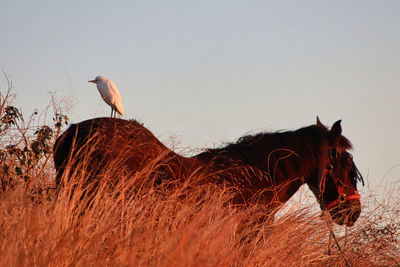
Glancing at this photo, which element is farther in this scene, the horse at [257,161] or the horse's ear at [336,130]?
the horse's ear at [336,130]

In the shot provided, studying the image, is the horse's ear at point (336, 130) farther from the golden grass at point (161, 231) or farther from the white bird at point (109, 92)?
the white bird at point (109, 92)

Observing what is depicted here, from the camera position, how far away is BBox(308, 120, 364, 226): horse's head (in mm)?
5801

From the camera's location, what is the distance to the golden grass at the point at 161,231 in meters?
2.75

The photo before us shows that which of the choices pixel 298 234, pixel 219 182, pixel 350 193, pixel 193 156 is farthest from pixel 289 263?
pixel 350 193

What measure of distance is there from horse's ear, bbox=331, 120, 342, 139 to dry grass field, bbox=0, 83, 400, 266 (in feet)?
2.55

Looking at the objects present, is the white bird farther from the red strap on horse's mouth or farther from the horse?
the red strap on horse's mouth

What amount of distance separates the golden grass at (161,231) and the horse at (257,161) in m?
0.18

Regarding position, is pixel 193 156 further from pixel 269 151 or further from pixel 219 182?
pixel 269 151

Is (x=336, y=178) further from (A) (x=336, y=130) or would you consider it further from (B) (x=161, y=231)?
(B) (x=161, y=231)

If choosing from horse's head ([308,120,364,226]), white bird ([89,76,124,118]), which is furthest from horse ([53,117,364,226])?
white bird ([89,76,124,118])

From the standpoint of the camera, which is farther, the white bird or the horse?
the white bird

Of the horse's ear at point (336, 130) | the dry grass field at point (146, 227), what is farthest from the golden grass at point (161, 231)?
the horse's ear at point (336, 130)

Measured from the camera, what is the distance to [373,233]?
5.30 metres

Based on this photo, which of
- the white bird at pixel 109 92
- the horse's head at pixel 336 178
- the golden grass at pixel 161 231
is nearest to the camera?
the golden grass at pixel 161 231
